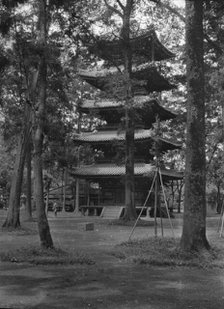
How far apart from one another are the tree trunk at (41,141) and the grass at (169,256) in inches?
80.5

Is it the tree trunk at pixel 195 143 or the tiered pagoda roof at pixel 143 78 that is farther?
the tiered pagoda roof at pixel 143 78

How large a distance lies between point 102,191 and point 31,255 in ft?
91.4

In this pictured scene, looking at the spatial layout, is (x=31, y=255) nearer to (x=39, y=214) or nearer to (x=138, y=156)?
(x=39, y=214)

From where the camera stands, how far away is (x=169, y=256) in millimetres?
11508

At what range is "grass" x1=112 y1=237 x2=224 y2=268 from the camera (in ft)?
35.6

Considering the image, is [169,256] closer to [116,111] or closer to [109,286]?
[109,286]

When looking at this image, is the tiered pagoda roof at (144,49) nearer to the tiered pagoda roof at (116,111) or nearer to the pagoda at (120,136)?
the pagoda at (120,136)

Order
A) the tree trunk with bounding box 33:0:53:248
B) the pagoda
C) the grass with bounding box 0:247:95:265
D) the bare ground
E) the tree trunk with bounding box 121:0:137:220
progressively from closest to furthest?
1. the bare ground
2. the grass with bounding box 0:247:95:265
3. the tree trunk with bounding box 33:0:53:248
4. the tree trunk with bounding box 121:0:137:220
5. the pagoda

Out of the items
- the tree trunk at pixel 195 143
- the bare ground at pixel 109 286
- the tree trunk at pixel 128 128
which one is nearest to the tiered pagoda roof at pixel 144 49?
the tree trunk at pixel 128 128

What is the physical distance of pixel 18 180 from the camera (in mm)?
22062

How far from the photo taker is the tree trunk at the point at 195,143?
11680 mm

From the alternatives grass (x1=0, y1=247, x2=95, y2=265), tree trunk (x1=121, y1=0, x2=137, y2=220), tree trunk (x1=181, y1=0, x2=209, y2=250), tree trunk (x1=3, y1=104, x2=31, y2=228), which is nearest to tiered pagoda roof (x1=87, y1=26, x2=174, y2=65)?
tree trunk (x1=121, y1=0, x2=137, y2=220)

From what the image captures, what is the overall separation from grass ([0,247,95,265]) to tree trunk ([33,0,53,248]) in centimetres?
37

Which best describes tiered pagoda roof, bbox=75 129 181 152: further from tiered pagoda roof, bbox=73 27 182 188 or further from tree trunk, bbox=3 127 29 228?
tree trunk, bbox=3 127 29 228
